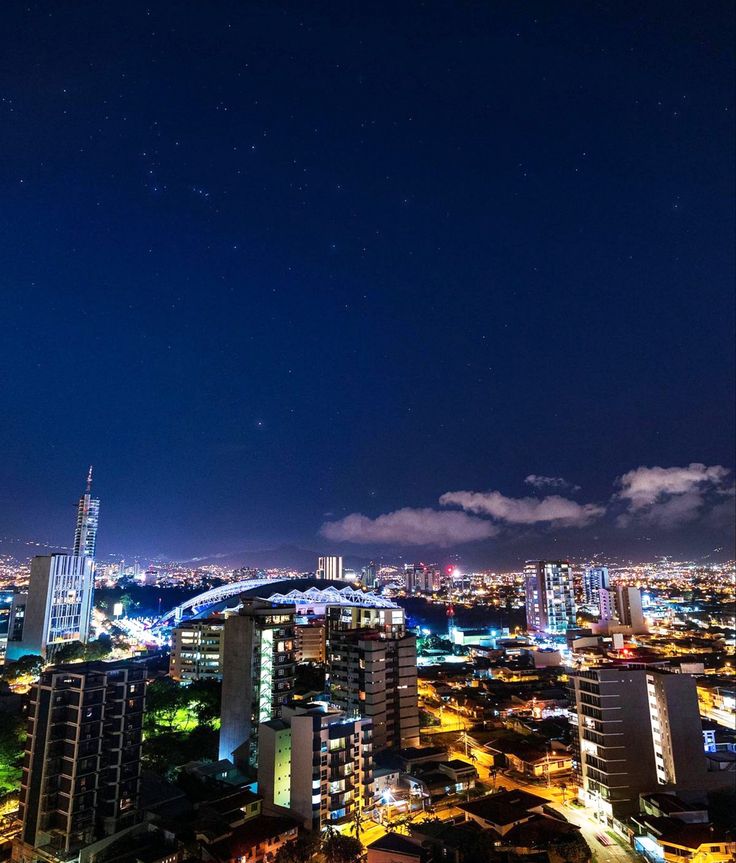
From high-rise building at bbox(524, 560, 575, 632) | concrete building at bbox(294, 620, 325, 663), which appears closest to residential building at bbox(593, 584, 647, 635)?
high-rise building at bbox(524, 560, 575, 632)

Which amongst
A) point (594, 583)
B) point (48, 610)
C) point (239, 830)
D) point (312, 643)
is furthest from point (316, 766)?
point (594, 583)

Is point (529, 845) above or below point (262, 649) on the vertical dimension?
below

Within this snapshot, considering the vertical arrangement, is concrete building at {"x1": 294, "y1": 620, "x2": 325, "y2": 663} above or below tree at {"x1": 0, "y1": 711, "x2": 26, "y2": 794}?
above

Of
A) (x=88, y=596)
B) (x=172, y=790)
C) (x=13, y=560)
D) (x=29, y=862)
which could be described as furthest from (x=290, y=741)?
(x=13, y=560)

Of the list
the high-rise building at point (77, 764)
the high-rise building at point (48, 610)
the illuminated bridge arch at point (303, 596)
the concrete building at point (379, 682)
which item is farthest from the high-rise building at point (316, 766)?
the high-rise building at point (48, 610)

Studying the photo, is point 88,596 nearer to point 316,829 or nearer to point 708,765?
point 316,829

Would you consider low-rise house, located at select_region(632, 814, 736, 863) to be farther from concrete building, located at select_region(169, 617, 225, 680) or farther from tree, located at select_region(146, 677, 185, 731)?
concrete building, located at select_region(169, 617, 225, 680)
